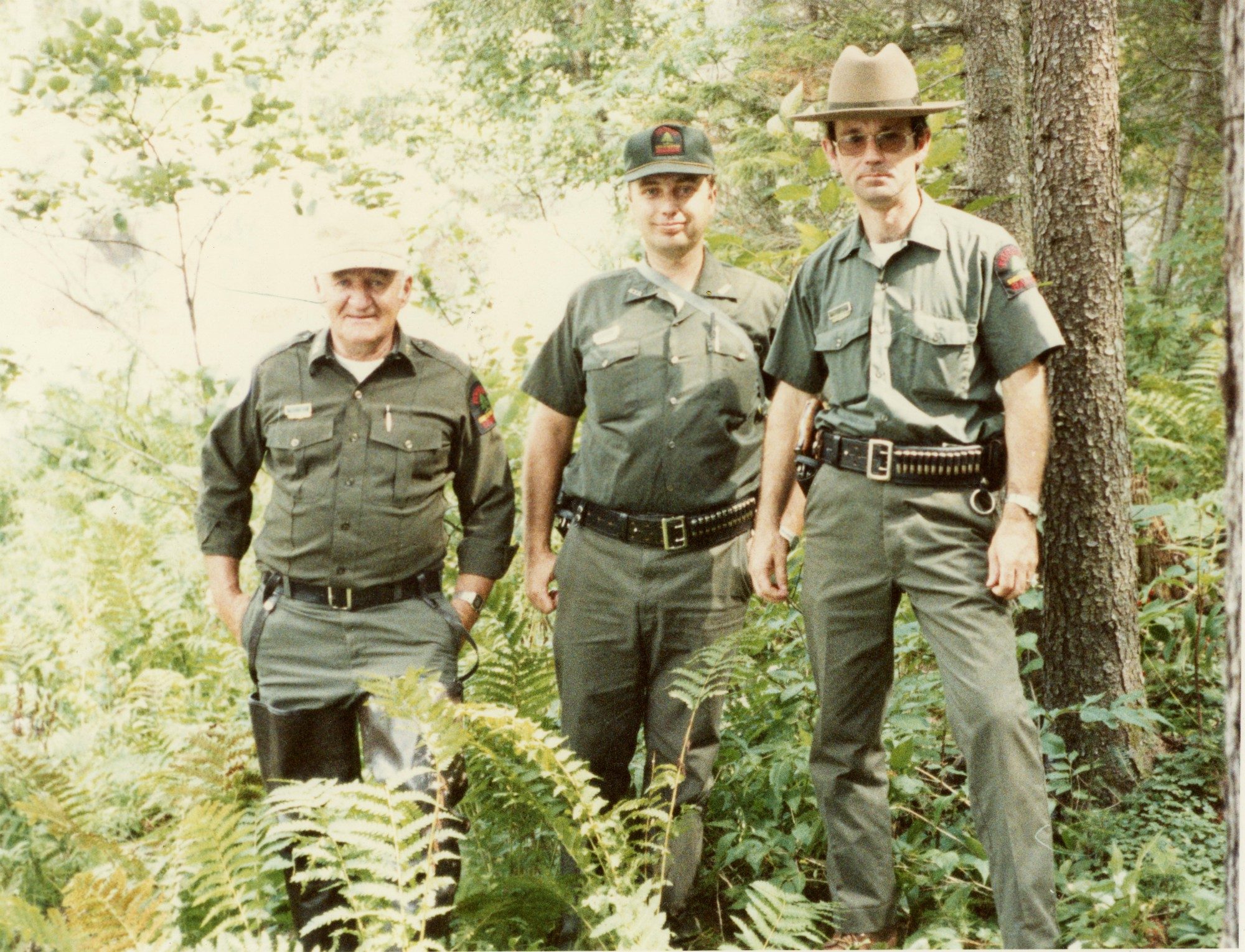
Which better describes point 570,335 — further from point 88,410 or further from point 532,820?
point 88,410

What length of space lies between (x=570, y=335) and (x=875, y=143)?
119 centimetres

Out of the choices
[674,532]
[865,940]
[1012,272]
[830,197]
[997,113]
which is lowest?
[865,940]

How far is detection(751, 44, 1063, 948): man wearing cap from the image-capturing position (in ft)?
9.02

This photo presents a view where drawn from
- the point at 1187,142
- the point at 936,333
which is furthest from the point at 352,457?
the point at 1187,142

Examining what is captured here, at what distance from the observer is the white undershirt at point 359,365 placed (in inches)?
131

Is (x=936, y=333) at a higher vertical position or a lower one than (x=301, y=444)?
higher

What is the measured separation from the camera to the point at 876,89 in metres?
2.94

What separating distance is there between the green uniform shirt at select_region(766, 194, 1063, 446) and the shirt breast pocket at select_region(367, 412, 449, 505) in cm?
129

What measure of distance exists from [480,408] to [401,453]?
336 mm

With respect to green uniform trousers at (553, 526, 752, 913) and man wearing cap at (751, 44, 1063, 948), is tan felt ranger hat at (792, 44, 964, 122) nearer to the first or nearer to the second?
man wearing cap at (751, 44, 1063, 948)

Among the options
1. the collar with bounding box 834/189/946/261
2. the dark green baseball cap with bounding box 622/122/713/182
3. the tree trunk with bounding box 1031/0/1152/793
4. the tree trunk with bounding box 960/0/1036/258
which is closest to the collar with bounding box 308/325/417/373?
the dark green baseball cap with bounding box 622/122/713/182

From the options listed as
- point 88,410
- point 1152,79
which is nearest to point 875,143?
point 1152,79

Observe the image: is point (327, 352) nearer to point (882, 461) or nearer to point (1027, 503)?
point (882, 461)

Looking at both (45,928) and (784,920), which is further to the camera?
(784,920)
